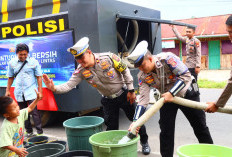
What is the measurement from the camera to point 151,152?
3973 mm

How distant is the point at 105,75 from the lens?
3432mm

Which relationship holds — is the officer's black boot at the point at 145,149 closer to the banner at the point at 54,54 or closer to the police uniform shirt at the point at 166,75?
the police uniform shirt at the point at 166,75

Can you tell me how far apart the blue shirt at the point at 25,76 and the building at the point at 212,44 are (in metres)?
15.9

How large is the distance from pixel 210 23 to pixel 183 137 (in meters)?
17.2

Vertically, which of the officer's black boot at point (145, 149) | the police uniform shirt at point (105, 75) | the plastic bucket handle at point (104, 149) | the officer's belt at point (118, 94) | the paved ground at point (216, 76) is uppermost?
the police uniform shirt at point (105, 75)

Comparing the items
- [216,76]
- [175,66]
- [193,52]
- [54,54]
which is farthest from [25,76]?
[216,76]

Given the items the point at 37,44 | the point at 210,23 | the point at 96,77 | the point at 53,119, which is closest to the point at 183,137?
the point at 96,77

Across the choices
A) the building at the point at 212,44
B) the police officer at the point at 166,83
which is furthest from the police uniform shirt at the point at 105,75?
the building at the point at 212,44

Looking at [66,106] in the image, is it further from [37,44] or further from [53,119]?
[37,44]

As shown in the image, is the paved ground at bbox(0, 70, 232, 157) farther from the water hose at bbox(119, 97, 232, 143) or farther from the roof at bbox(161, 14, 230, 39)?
the roof at bbox(161, 14, 230, 39)

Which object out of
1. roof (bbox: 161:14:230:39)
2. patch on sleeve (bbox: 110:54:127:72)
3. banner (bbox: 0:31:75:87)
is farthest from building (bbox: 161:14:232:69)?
patch on sleeve (bbox: 110:54:127:72)

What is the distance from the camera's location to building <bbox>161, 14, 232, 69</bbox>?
18.2m

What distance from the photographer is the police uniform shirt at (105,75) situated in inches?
135

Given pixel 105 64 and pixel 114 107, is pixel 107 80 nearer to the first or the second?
pixel 105 64
